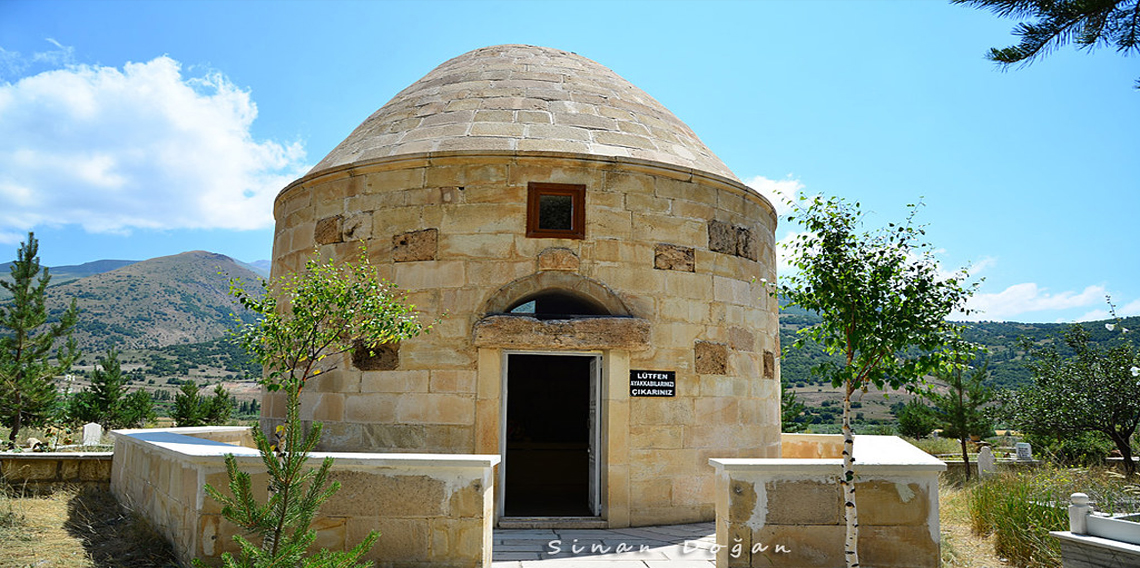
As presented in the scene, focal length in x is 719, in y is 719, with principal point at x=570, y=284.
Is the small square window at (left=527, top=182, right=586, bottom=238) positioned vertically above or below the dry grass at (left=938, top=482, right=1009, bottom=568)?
above

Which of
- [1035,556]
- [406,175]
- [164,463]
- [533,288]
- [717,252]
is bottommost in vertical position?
[1035,556]

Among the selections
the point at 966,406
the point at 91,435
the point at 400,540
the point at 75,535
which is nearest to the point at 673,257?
the point at 400,540

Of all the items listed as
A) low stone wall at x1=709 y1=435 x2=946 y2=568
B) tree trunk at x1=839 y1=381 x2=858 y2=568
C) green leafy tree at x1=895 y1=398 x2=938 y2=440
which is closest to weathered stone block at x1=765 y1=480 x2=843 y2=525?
low stone wall at x1=709 y1=435 x2=946 y2=568

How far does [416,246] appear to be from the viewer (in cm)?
797

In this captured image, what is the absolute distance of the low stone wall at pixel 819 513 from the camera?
223 inches

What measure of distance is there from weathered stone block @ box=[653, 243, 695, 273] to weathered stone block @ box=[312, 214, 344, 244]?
12.0 feet

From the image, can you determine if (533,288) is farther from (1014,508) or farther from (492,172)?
(1014,508)

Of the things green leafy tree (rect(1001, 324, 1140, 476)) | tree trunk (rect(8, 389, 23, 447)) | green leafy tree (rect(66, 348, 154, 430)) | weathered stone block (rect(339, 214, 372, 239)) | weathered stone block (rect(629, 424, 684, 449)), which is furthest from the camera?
green leafy tree (rect(66, 348, 154, 430))

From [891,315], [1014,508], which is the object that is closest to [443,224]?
[891,315]

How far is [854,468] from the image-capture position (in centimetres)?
573

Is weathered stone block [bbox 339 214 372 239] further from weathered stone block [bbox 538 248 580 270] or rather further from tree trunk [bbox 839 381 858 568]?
tree trunk [bbox 839 381 858 568]

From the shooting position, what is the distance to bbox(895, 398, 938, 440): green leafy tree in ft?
73.9

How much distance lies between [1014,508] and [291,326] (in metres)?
6.99

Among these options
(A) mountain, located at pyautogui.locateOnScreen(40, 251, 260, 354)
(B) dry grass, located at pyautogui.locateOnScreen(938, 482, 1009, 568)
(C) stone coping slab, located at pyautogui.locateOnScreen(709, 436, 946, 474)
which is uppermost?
(A) mountain, located at pyautogui.locateOnScreen(40, 251, 260, 354)
